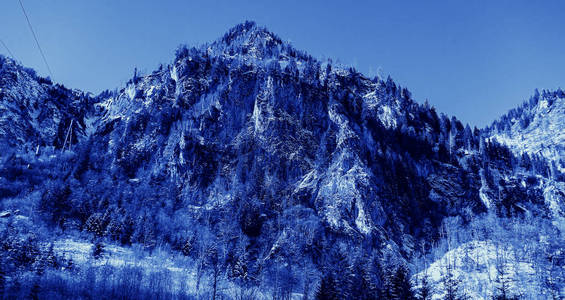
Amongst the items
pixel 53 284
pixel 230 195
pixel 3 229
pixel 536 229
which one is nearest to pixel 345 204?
pixel 230 195

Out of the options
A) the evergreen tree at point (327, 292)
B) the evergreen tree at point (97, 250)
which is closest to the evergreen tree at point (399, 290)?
the evergreen tree at point (327, 292)

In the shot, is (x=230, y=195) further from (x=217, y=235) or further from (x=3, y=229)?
(x=3, y=229)

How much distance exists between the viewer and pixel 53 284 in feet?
414

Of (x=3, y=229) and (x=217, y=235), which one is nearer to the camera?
(x=3, y=229)

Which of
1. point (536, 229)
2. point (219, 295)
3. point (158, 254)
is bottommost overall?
point (219, 295)

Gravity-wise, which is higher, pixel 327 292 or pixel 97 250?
pixel 97 250

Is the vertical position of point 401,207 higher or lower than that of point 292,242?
higher

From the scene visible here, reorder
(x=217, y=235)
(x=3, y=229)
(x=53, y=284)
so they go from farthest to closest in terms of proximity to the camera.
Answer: (x=217, y=235) → (x=3, y=229) → (x=53, y=284)

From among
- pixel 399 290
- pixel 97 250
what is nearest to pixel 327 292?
pixel 399 290

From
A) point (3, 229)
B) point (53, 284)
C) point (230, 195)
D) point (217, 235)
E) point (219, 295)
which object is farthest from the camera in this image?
point (230, 195)

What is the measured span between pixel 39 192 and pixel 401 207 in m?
146

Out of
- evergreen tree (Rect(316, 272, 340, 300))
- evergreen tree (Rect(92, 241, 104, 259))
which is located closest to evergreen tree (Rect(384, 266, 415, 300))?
evergreen tree (Rect(316, 272, 340, 300))

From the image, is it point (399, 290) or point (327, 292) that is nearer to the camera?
point (399, 290)

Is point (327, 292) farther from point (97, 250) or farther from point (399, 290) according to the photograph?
point (97, 250)
